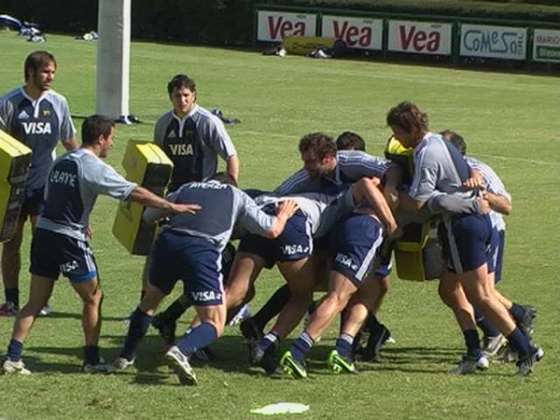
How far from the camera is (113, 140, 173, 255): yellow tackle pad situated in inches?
436

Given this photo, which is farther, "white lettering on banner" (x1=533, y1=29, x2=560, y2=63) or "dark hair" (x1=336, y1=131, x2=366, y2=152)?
"white lettering on banner" (x1=533, y1=29, x2=560, y2=63)

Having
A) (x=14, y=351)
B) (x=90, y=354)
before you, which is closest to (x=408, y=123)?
(x=90, y=354)

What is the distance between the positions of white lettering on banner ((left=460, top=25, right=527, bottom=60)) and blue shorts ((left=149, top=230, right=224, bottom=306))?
36.6 m

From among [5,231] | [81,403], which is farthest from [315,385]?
[5,231]

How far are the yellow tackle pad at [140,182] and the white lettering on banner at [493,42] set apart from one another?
3504cm

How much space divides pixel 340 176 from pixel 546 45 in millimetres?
35485

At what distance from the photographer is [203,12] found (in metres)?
52.6

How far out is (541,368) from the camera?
10633 millimetres

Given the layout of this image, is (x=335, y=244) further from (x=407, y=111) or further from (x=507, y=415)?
(x=507, y=415)

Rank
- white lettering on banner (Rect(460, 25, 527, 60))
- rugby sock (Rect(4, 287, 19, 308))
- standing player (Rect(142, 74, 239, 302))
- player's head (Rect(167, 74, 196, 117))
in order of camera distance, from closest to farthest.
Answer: player's head (Rect(167, 74, 196, 117)) → standing player (Rect(142, 74, 239, 302)) → rugby sock (Rect(4, 287, 19, 308)) → white lettering on banner (Rect(460, 25, 527, 60))

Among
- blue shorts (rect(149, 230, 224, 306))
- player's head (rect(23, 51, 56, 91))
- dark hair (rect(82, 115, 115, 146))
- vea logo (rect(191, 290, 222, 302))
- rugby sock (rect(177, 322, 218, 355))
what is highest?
player's head (rect(23, 51, 56, 91))

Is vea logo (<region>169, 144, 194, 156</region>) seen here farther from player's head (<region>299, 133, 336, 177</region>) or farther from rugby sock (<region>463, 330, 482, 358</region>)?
rugby sock (<region>463, 330, 482, 358</region>)

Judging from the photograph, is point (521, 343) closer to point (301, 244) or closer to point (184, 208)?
point (301, 244)

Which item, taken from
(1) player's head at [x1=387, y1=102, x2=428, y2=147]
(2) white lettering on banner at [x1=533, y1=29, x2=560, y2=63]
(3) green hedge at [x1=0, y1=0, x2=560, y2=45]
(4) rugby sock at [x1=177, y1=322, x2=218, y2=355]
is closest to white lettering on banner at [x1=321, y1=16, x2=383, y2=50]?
(3) green hedge at [x1=0, y1=0, x2=560, y2=45]
